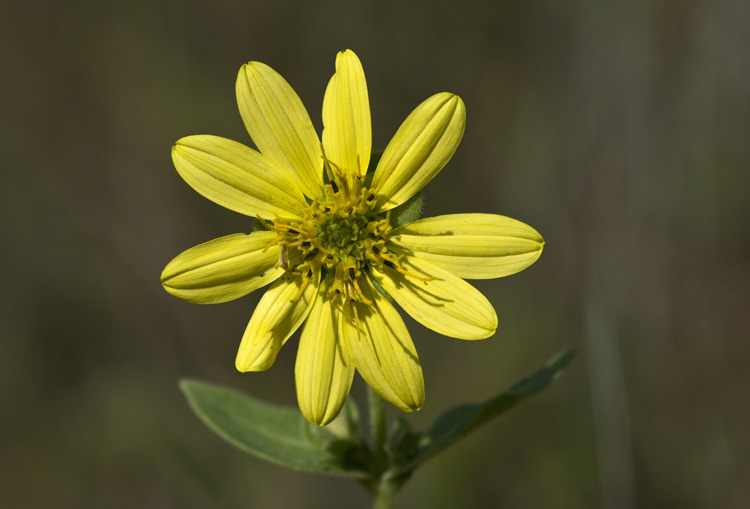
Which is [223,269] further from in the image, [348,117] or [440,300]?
[440,300]

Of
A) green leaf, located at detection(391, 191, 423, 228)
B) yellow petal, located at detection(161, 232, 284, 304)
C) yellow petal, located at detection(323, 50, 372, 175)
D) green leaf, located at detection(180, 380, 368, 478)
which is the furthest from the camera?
green leaf, located at detection(180, 380, 368, 478)

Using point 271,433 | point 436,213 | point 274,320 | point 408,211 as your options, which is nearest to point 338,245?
point 408,211

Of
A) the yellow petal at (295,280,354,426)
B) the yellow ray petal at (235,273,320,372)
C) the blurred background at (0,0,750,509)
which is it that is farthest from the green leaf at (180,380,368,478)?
the blurred background at (0,0,750,509)

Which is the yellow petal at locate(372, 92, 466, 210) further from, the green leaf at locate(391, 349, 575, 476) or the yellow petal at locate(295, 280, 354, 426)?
the green leaf at locate(391, 349, 575, 476)

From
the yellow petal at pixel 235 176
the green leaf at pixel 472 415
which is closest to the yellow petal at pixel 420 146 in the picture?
the yellow petal at pixel 235 176

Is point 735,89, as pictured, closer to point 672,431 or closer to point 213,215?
point 672,431

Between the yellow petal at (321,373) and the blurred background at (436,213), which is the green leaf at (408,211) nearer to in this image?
the yellow petal at (321,373)
